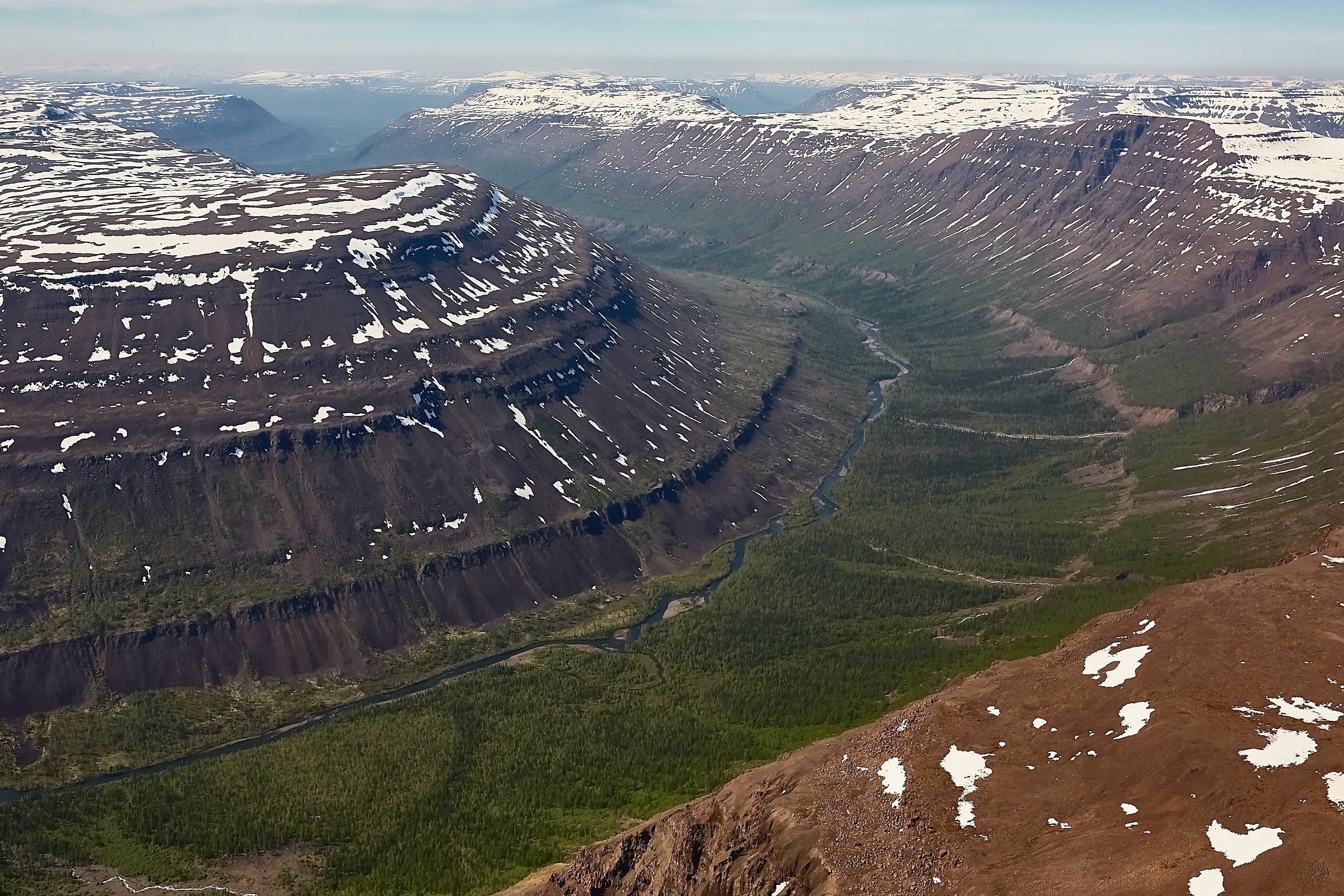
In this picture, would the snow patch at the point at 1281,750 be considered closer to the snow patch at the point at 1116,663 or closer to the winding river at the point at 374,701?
the snow patch at the point at 1116,663

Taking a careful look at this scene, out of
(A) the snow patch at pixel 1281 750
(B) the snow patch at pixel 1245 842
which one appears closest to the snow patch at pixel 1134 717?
(A) the snow patch at pixel 1281 750

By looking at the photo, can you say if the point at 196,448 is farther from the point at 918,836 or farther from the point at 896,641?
the point at 918,836

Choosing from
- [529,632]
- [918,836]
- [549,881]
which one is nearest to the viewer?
[918,836]

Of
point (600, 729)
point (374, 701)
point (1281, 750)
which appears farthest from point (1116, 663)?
point (374, 701)

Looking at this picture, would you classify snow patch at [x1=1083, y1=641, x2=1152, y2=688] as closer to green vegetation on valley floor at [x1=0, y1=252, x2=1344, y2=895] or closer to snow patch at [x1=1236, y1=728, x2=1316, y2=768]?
snow patch at [x1=1236, y1=728, x2=1316, y2=768]

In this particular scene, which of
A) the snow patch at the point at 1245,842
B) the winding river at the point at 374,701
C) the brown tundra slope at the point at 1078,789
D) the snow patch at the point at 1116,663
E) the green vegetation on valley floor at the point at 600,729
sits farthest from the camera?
the winding river at the point at 374,701

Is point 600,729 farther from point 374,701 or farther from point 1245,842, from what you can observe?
point 1245,842

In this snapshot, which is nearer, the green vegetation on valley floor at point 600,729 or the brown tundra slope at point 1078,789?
the brown tundra slope at point 1078,789

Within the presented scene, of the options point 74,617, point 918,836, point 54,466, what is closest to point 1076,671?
point 918,836

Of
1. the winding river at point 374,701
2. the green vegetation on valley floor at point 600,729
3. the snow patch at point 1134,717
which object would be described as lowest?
the winding river at point 374,701
